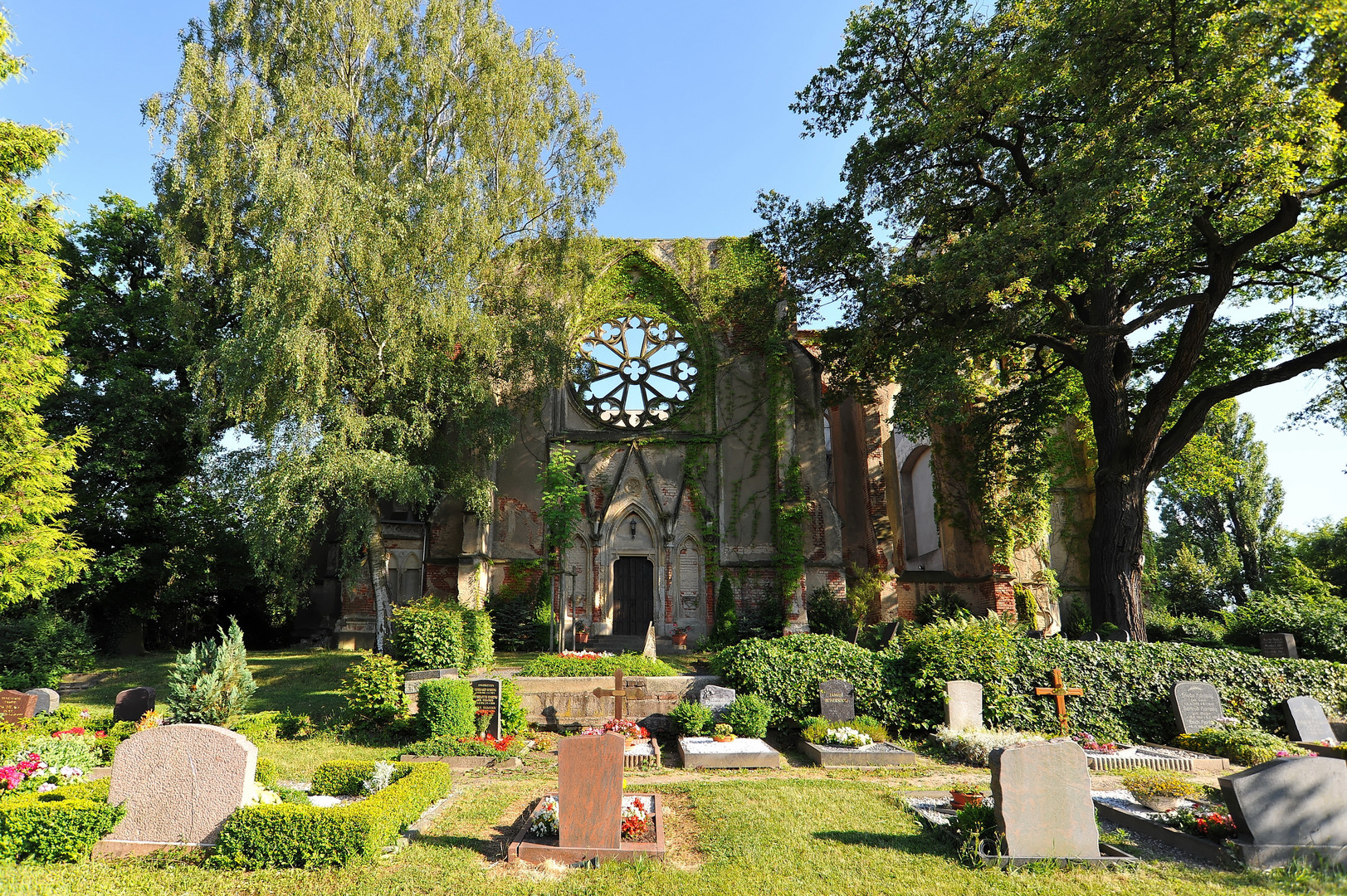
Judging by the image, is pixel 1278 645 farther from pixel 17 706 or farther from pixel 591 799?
pixel 17 706

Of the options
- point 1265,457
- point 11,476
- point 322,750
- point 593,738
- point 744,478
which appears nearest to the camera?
point 593,738

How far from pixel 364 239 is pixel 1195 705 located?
17.7 m

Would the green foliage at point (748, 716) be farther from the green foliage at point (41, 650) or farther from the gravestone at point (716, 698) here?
the green foliage at point (41, 650)

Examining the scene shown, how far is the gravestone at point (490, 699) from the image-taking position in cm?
1079

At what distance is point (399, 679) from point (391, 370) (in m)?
7.28

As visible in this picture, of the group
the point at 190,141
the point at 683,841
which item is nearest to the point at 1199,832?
the point at 683,841

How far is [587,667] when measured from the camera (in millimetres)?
12531

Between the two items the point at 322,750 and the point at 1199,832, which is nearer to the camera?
the point at 1199,832

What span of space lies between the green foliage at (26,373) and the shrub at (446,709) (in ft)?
28.6

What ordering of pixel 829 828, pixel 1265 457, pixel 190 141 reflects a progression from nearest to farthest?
pixel 829 828
pixel 190 141
pixel 1265 457

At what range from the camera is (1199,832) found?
6277 millimetres

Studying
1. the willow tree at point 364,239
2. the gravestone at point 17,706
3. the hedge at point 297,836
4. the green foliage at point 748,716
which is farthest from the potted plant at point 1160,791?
the gravestone at point 17,706

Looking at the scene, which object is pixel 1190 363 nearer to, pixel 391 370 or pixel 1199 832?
pixel 1199 832

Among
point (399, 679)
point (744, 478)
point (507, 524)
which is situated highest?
point (744, 478)
